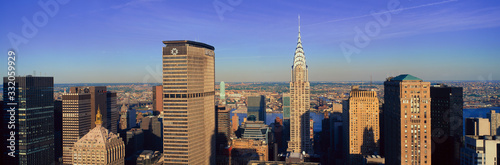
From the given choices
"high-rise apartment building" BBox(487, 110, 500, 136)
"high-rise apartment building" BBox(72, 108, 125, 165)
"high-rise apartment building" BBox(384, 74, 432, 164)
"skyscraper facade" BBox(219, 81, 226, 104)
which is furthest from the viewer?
"skyscraper facade" BBox(219, 81, 226, 104)

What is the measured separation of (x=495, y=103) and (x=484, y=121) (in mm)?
3695

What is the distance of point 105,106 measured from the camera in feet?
255

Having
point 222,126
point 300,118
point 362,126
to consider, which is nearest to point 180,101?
point 222,126

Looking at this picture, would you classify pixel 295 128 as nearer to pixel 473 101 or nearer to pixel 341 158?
pixel 341 158

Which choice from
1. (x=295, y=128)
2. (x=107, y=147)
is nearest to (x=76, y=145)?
(x=107, y=147)

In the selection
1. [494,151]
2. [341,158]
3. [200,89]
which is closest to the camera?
[494,151]

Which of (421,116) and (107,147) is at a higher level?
(421,116)

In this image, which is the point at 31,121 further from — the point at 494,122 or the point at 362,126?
the point at 494,122

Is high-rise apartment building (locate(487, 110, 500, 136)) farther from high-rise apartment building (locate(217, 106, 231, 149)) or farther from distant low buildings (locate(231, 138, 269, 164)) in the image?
high-rise apartment building (locate(217, 106, 231, 149))

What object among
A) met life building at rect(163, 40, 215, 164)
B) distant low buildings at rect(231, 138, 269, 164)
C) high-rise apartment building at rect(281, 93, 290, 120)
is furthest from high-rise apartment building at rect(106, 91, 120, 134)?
high-rise apartment building at rect(281, 93, 290, 120)

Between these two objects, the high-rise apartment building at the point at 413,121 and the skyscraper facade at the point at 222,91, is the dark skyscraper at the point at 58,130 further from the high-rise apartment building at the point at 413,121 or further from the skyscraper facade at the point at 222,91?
the skyscraper facade at the point at 222,91

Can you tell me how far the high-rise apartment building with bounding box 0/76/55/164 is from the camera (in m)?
50.5

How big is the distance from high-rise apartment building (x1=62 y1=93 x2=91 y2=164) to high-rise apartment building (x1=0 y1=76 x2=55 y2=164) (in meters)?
9.90

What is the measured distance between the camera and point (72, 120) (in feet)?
218
